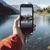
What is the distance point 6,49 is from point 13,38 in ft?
0.65

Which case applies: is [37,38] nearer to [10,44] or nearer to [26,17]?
[26,17]

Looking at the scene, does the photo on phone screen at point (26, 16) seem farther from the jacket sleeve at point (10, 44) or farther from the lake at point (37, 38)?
the lake at point (37, 38)

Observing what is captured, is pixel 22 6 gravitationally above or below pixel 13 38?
above

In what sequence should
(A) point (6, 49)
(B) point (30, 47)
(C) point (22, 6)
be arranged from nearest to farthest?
(A) point (6, 49)
(C) point (22, 6)
(B) point (30, 47)

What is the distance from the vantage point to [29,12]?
1.65 meters

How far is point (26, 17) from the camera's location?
1586 mm

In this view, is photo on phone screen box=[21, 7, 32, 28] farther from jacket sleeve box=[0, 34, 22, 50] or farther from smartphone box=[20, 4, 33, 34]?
jacket sleeve box=[0, 34, 22, 50]

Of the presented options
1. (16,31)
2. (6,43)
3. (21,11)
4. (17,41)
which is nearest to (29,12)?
(21,11)

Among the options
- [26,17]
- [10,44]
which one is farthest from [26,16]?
[10,44]

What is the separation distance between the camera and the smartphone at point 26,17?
5.24 ft

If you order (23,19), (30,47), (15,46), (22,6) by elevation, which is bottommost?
(30,47)

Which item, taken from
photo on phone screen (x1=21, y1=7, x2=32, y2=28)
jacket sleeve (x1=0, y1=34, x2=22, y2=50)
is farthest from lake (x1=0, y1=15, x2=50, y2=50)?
jacket sleeve (x1=0, y1=34, x2=22, y2=50)

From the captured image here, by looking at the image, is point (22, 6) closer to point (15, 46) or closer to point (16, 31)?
point (16, 31)

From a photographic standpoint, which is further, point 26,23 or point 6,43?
point 26,23
